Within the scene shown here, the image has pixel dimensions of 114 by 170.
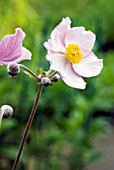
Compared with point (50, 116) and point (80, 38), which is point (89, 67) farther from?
point (50, 116)

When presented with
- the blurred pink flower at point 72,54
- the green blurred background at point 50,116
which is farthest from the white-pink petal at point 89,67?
the green blurred background at point 50,116

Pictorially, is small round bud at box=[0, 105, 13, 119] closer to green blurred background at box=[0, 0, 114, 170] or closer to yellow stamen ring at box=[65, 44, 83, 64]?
yellow stamen ring at box=[65, 44, 83, 64]

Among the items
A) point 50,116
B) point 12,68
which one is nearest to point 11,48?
point 12,68

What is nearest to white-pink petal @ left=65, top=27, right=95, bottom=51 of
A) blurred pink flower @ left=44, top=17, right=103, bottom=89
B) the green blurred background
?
blurred pink flower @ left=44, top=17, right=103, bottom=89

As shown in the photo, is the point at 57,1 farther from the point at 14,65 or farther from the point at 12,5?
the point at 14,65

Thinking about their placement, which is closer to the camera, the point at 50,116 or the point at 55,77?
the point at 55,77

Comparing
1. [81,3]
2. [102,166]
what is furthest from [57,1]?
[102,166]
